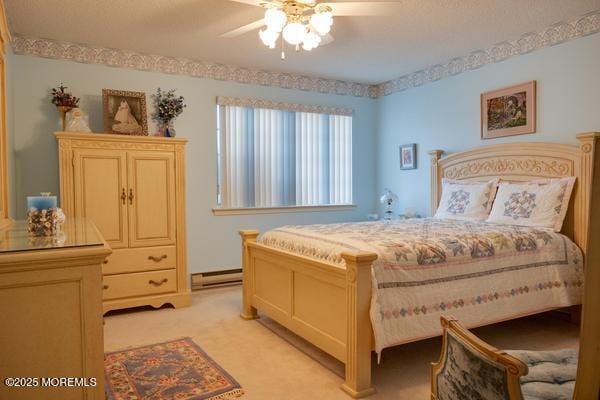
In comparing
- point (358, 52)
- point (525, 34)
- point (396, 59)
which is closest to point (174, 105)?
point (358, 52)

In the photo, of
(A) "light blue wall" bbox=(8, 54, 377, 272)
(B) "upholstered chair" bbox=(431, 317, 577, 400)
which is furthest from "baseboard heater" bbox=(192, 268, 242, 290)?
(B) "upholstered chair" bbox=(431, 317, 577, 400)

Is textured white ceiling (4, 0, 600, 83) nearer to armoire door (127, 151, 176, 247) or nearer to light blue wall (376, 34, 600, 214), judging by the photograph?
light blue wall (376, 34, 600, 214)

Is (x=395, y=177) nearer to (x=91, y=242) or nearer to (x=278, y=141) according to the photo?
(x=278, y=141)

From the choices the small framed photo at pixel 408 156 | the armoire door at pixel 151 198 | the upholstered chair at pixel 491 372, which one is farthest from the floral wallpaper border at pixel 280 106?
the upholstered chair at pixel 491 372

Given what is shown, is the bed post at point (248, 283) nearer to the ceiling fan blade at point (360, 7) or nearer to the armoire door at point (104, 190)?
the armoire door at point (104, 190)

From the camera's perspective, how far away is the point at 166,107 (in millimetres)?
4367

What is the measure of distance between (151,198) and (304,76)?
2.53m

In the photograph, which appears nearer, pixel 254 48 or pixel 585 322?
pixel 585 322

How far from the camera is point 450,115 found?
4750 mm

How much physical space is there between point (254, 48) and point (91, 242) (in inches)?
124

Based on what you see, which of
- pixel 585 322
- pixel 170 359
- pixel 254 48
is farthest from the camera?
pixel 254 48

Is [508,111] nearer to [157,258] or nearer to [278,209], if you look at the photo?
[278,209]

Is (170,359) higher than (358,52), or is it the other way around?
(358,52)

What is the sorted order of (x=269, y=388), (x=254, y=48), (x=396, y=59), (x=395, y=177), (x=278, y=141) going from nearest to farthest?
(x=269, y=388), (x=254, y=48), (x=396, y=59), (x=278, y=141), (x=395, y=177)
